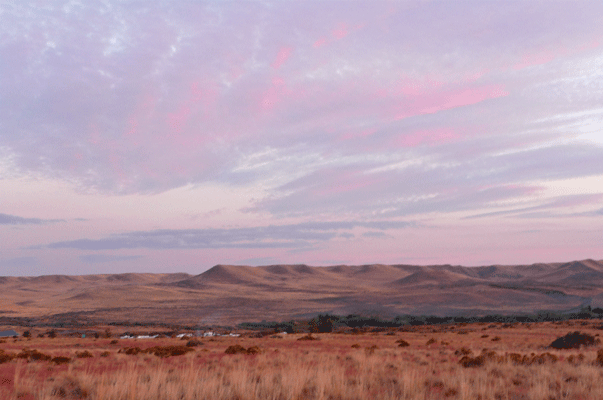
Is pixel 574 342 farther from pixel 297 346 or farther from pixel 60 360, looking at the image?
pixel 60 360

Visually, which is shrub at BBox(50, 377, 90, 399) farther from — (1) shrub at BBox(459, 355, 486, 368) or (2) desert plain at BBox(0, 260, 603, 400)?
(1) shrub at BBox(459, 355, 486, 368)

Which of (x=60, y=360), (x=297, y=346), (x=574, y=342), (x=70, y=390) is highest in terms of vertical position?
(x=70, y=390)

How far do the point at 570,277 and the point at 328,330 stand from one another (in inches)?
4872

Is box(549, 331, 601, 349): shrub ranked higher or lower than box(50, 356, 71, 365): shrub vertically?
lower

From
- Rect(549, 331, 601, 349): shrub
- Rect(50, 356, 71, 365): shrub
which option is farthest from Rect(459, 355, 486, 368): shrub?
Rect(50, 356, 71, 365): shrub

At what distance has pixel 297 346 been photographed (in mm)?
28094

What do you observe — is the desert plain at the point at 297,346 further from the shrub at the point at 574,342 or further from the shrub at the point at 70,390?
the shrub at the point at 574,342

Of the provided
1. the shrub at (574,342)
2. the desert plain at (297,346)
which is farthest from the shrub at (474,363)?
the shrub at (574,342)

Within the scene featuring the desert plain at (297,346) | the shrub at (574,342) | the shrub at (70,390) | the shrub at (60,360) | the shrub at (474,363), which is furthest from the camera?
the shrub at (574,342)

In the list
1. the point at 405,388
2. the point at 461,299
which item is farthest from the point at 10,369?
the point at 461,299

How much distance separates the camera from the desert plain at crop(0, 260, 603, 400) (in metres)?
8.96

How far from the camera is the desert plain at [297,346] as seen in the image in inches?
353

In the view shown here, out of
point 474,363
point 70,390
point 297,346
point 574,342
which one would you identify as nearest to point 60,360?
point 70,390

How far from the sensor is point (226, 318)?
82.3 meters
